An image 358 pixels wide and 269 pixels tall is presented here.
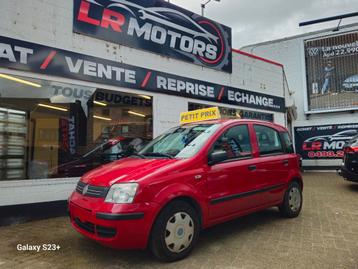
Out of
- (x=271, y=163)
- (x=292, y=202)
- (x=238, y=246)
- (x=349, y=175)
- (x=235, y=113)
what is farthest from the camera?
(x=235, y=113)

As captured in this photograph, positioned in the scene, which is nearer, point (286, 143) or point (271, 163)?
point (271, 163)

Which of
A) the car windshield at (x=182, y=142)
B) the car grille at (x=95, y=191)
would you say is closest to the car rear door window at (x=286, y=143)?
the car windshield at (x=182, y=142)

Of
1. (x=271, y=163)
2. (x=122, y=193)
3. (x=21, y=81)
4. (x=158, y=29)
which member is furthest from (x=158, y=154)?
(x=158, y=29)

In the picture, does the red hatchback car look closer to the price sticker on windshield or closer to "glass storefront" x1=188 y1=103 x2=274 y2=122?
the price sticker on windshield

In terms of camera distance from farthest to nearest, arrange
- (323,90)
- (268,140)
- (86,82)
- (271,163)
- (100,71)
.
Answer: (323,90), (100,71), (86,82), (268,140), (271,163)

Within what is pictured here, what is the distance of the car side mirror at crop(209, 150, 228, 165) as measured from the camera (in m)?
3.86

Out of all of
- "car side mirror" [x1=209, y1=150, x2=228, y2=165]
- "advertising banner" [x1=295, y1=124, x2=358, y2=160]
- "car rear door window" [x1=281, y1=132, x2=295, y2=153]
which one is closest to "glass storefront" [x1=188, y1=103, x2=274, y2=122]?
"car rear door window" [x1=281, y1=132, x2=295, y2=153]

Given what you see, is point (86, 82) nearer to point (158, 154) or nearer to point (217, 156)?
point (158, 154)

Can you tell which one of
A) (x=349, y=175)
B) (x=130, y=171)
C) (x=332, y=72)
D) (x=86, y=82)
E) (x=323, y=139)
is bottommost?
(x=349, y=175)

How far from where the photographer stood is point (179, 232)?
3498mm

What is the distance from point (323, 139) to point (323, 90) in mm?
2600

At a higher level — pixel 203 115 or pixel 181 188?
pixel 203 115

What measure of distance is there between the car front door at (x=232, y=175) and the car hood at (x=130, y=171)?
649 mm

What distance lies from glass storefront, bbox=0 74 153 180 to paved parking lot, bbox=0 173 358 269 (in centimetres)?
111
